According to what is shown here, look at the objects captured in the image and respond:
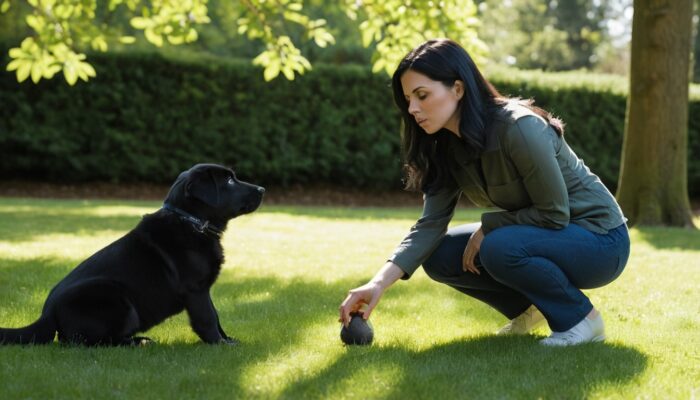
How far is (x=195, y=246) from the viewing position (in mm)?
4230

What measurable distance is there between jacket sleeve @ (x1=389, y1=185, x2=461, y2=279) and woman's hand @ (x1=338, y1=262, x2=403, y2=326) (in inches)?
3.5

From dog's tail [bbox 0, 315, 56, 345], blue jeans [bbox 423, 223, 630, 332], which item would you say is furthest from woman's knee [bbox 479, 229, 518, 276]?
dog's tail [bbox 0, 315, 56, 345]

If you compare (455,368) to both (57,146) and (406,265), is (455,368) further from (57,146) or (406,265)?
(57,146)

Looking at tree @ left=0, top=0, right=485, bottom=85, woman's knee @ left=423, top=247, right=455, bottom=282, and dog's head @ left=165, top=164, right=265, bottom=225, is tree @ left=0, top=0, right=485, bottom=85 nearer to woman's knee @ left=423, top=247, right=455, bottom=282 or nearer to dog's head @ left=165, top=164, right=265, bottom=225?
dog's head @ left=165, top=164, right=265, bottom=225

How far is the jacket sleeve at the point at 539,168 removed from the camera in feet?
12.5

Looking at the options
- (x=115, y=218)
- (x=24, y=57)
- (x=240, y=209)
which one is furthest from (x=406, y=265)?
(x=115, y=218)

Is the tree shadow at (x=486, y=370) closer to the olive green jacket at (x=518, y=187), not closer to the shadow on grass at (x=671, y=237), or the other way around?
the olive green jacket at (x=518, y=187)

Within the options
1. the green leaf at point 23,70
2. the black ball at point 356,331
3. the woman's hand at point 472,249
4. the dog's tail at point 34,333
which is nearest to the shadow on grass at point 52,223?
the green leaf at point 23,70

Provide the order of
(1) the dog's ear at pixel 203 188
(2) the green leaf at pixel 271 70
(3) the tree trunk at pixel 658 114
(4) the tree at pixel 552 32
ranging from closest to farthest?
(1) the dog's ear at pixel 203 188 → (2) the green leaf at pixel 271 70 → (3) the tree trunk at pixel 658 114 → (4) the tree at pixel 552 32

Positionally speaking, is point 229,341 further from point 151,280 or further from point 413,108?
point 413,108

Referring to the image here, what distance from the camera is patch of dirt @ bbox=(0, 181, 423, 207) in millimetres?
16344

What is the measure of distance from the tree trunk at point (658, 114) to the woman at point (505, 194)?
7.42m

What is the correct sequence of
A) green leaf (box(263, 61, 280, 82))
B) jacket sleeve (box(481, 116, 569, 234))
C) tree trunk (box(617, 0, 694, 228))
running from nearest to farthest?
jacket sleeve (box(481, 116, 569, 234)) < green leaf (box(263, 61, 280, 82)) < tree trunk (box(617, 0, 694, 228))

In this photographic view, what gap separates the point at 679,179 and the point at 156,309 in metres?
9.09
